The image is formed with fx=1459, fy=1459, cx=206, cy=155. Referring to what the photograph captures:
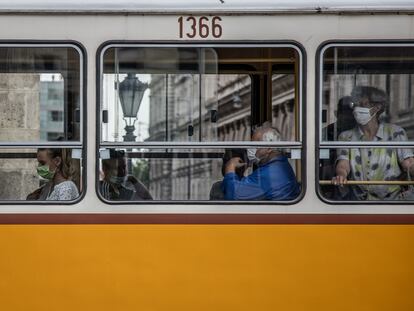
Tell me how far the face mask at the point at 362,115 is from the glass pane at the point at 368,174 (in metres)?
0.21

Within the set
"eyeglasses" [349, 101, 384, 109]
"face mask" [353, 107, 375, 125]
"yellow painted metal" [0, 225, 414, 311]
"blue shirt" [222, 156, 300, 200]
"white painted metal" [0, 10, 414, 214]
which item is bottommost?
"yellow painted metal" [0, 225, 414, 311]

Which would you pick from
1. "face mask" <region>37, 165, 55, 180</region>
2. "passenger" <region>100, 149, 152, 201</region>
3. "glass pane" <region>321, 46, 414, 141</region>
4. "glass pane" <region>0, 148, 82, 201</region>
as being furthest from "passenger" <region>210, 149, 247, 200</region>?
"face mask" <region>37, 165, 55, 180</region>

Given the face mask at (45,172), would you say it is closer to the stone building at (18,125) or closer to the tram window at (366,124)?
the stone building at (18,125)

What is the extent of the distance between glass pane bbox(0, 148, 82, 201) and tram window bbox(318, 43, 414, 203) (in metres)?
1.68

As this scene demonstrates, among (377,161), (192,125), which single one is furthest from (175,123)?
(377,161)

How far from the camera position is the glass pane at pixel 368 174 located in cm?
984

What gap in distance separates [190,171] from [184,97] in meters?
0.51

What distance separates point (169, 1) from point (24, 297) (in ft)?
7.30

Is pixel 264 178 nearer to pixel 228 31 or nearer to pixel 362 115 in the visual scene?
pixel 362 115

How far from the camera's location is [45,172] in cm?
993

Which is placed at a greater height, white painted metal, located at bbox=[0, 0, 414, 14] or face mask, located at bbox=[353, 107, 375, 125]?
white painted metal, located at bbox=[0, 0, 414, 14]

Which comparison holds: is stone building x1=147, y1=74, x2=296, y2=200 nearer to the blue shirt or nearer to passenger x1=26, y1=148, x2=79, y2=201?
the blue shirt

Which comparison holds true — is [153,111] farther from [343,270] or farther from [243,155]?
[343,270]

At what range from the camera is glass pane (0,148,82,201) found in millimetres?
9852
